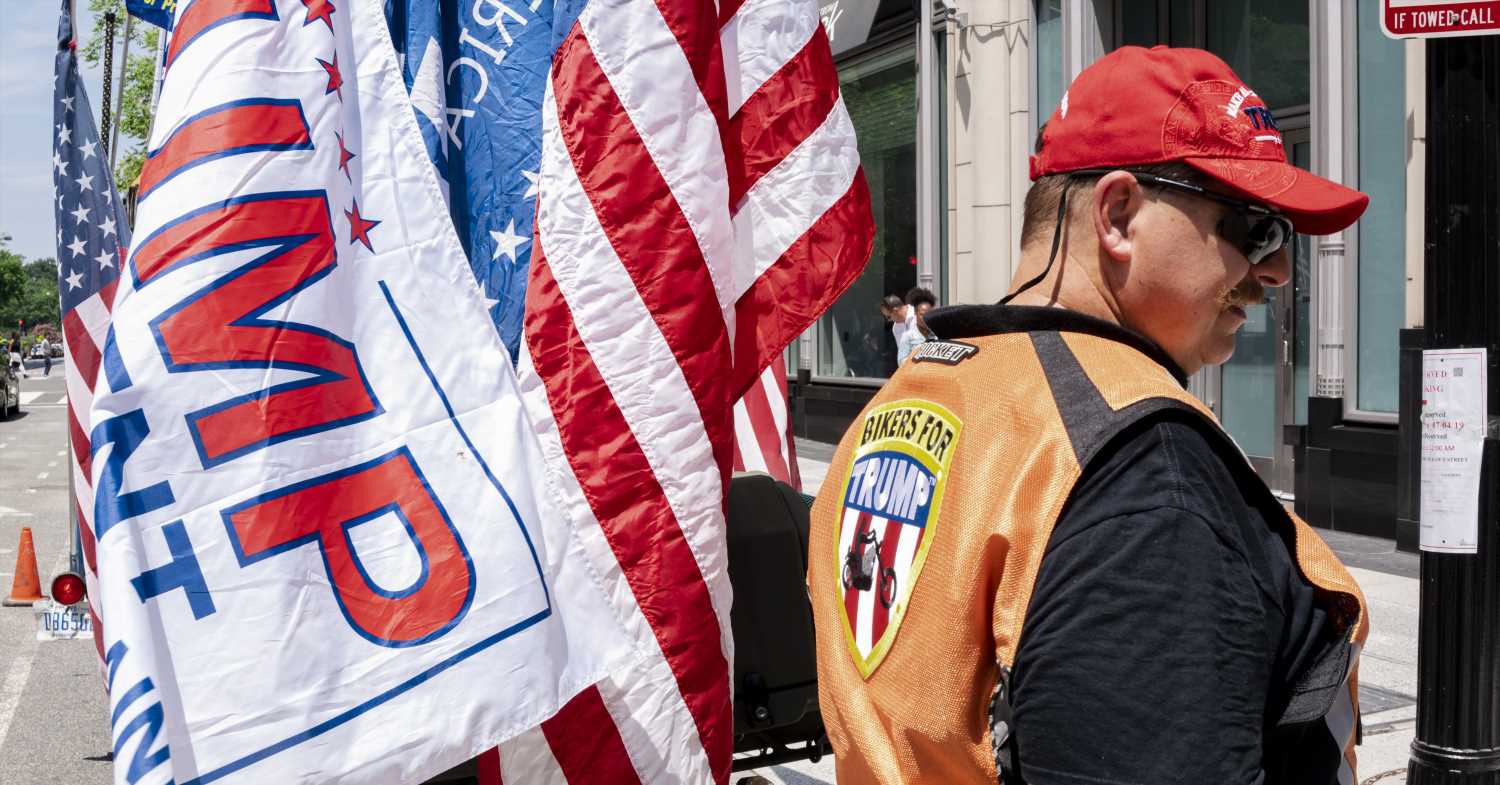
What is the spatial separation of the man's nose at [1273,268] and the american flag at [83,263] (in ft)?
16.8

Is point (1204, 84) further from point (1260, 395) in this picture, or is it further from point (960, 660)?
point (1260, 395)

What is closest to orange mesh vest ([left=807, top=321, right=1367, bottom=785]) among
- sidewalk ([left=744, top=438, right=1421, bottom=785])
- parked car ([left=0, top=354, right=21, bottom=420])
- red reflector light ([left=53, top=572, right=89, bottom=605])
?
sidewalk ([left=744, top=438, right=1421, bottom=785])

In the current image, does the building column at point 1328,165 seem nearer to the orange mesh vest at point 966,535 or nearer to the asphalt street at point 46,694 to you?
the asphalt street at point 46,694

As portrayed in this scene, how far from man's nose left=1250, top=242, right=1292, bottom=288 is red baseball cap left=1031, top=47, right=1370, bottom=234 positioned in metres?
0.04

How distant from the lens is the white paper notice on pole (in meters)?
3.87

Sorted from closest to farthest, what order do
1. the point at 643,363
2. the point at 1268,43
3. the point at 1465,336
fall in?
the point at 643,363 → the point at 1465,336 → the point at 1268,43

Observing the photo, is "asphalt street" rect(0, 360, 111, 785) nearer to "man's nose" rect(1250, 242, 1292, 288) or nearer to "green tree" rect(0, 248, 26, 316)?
"man's nose" rect(1250, 242, 1292, 288)

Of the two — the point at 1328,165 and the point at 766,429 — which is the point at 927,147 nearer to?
the point at 1328,165

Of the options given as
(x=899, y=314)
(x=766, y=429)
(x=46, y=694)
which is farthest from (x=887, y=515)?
(x=899, y=314)

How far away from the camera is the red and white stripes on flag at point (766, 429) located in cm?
502

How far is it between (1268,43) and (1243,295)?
991 cm

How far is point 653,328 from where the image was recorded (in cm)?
284

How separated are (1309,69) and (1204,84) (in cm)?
948

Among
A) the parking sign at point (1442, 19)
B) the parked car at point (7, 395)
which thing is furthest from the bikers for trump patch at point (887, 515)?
the parked car at point (7, 395)
